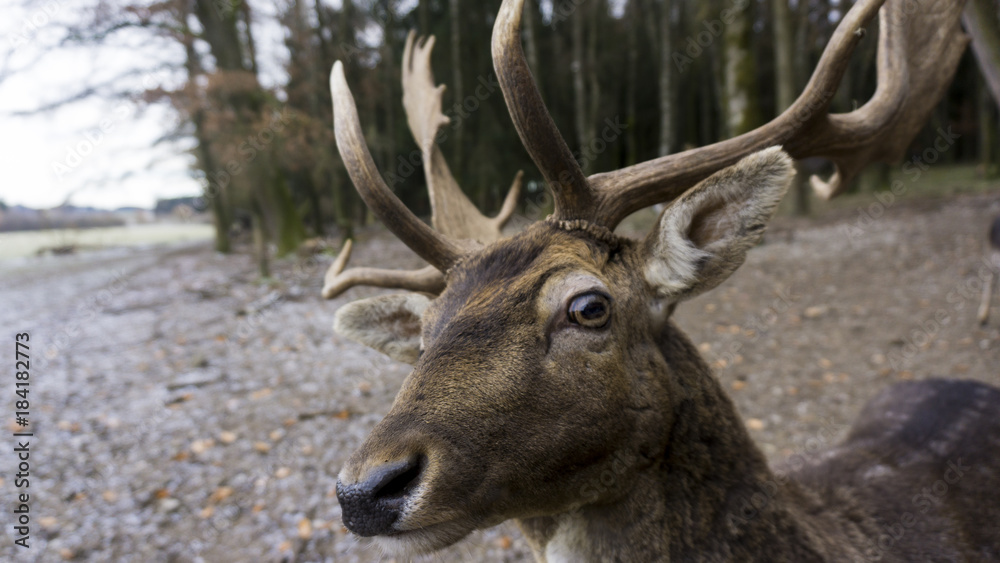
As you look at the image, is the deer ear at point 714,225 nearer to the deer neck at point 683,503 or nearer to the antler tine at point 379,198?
the deer neck at point 683,503

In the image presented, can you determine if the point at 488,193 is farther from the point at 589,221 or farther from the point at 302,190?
the point at 589,221

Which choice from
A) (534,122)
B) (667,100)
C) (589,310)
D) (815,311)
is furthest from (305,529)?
(667,100)

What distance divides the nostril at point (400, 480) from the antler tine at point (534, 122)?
39.8 inches

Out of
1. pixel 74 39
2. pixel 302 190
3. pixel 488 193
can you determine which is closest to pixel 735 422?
pixel 74 39

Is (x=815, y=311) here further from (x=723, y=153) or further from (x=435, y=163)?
(x=435, y=163)

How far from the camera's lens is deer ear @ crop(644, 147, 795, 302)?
1.61m

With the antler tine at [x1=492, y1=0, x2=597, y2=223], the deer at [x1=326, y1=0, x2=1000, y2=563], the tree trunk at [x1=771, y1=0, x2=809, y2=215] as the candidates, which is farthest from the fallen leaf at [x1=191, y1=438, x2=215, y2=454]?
the tree trunk at [x1=771, y1=0, x2=809, y2=215]

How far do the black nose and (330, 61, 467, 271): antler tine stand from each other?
93cm

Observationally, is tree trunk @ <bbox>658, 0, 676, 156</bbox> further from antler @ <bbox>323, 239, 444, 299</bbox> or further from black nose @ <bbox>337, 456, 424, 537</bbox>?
black nose @ <bbox>337, 456, 424, 537</bbox>

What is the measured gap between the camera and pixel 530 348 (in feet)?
5.14

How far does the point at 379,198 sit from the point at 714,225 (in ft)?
3.86

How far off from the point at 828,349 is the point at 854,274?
8.92 ft

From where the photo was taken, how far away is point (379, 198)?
197cm

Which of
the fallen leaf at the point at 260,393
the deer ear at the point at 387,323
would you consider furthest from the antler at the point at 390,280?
the fallen leaf at the point at 260,393
